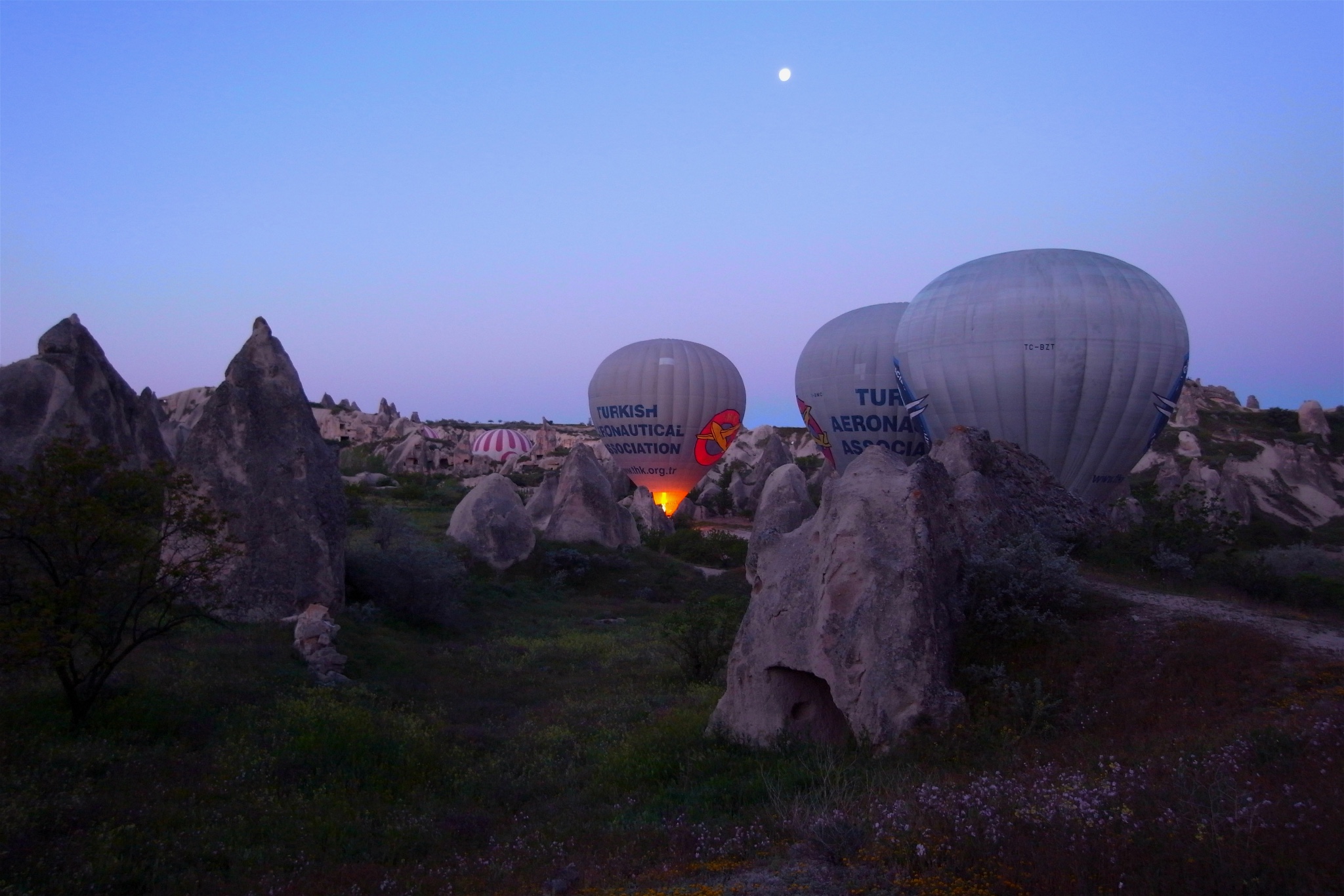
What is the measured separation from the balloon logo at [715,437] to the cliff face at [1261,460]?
20.5 meters

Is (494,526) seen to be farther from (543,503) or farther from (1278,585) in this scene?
(1278,585)

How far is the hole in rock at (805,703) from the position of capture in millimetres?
9125

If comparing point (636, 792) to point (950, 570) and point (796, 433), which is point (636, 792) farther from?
point (796, 433)

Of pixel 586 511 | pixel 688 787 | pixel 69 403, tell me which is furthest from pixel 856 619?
pixel 586 511

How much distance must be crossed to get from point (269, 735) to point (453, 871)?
11.9 ft

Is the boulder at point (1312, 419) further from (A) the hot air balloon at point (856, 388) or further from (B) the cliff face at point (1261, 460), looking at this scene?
(A) the hot air balloon at point (856, 388)

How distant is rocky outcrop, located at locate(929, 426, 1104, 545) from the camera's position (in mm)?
11359

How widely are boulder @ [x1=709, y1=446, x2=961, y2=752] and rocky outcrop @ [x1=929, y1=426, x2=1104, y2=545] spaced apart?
1.35 meters

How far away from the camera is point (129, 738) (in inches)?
337

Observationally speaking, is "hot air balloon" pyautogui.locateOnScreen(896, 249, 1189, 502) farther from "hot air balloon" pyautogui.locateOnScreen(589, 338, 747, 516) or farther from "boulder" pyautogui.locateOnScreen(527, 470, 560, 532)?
"hot air balloon" pyautogui.locateOnScreen(589, 338, 747, 516)

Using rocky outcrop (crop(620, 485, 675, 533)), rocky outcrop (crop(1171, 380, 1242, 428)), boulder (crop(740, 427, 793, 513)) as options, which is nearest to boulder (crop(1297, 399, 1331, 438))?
rocky outcrop (crop(1171, 380, 1242, 428))

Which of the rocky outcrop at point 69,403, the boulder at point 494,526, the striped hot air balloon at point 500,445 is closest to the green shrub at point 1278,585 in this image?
the boulder at point 494,526

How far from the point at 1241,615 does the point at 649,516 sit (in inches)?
1203

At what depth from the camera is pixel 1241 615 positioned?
945 centimetres
